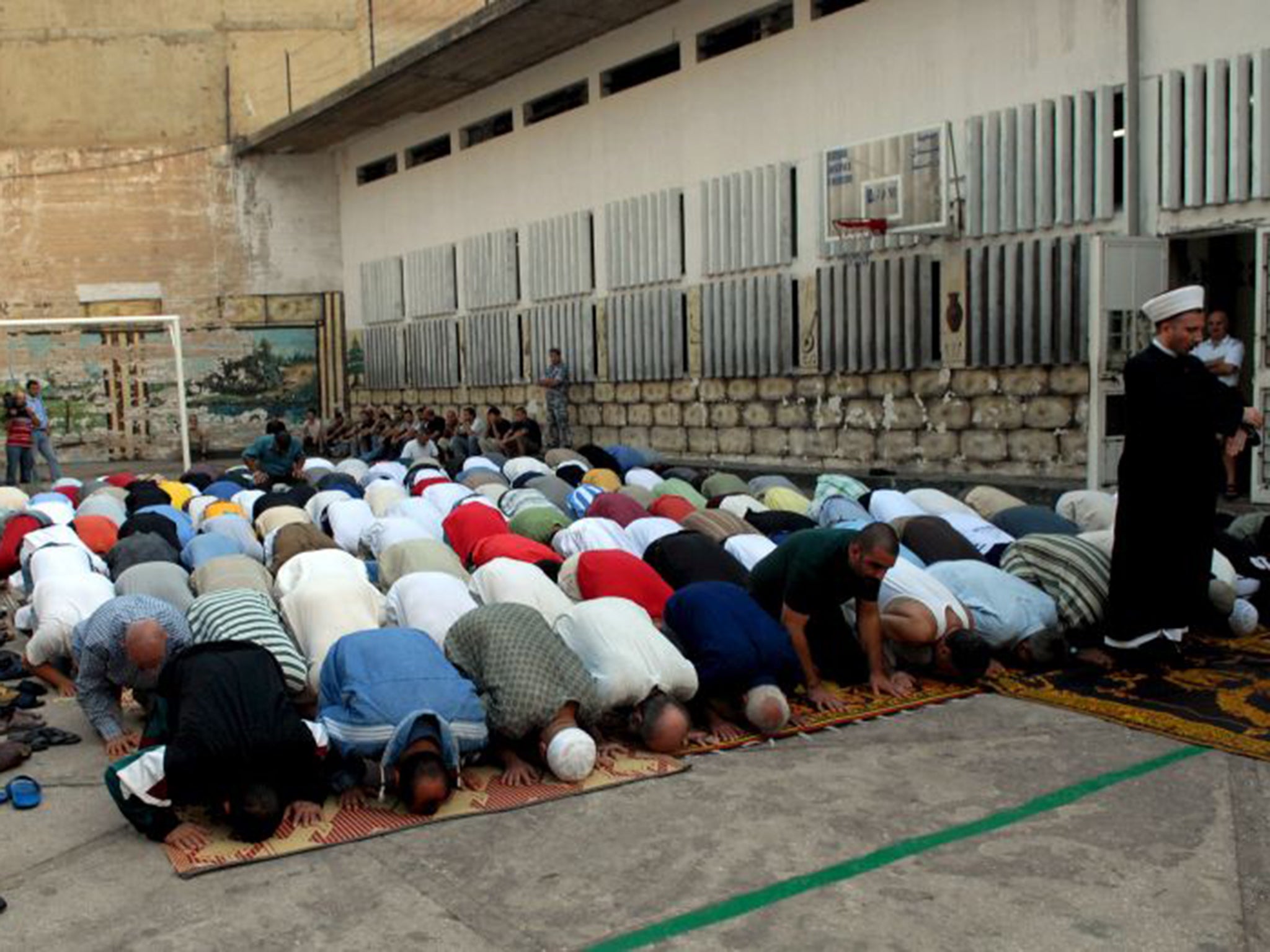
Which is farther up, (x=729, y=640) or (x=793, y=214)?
(x=793, y=214)

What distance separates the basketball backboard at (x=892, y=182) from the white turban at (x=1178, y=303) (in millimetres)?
5577

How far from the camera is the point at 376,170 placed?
71.2 ft

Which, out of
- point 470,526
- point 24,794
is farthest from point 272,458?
point 24,794

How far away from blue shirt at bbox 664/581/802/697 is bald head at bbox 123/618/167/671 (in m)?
2.07

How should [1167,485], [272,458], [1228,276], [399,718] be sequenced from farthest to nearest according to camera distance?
[272,458]
[1228,276]
[1167,485]
[399,718]

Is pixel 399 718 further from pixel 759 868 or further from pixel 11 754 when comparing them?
pixel 11 754

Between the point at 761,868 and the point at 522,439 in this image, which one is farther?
the point at 522,439

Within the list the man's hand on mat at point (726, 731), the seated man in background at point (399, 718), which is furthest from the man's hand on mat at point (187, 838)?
the man's hand on mat at point (726, 731)

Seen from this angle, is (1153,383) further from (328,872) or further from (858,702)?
(328,872)

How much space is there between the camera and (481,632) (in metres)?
4.98

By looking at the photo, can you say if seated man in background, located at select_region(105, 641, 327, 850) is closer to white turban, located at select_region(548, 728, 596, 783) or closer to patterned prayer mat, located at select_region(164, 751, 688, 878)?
patterned prayer mat, located at select_region(164, 751, 688, 878)

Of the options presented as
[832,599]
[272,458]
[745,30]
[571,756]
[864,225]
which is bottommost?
[571,756]

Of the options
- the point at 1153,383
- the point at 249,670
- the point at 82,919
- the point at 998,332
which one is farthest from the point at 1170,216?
the point at 82,919

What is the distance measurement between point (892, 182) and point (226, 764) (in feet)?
29.9
